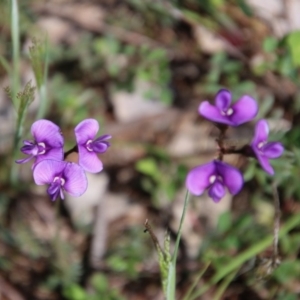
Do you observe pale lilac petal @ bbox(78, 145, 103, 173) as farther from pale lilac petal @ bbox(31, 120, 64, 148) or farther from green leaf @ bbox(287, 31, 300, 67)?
green leaf @ bbox(287, 31, 300, 67)

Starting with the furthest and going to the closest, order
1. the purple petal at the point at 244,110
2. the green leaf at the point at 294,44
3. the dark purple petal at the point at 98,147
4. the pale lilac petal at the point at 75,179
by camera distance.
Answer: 1. the green leaf at the point at 294,44
2. the purple petal at the point at 244,110
3. the dark purple petal at the point at 98,147
4. the pale lilac petal at the point at 75,179

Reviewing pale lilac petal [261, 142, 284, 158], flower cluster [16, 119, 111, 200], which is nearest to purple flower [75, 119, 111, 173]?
flower cluster [16, 119, 111, 200]

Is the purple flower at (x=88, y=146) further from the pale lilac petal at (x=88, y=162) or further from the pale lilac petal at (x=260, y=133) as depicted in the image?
the pale lilac petal at (x=260, y=133)

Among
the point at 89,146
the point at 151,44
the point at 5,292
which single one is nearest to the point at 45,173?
the point at 89,146

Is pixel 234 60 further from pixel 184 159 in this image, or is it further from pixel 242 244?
pixel 242 244

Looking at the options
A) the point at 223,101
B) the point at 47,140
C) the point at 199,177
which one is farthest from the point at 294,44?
the point at 47,140

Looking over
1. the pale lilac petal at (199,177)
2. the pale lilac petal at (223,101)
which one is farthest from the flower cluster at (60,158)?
the pale lilac petal at (223,101)
